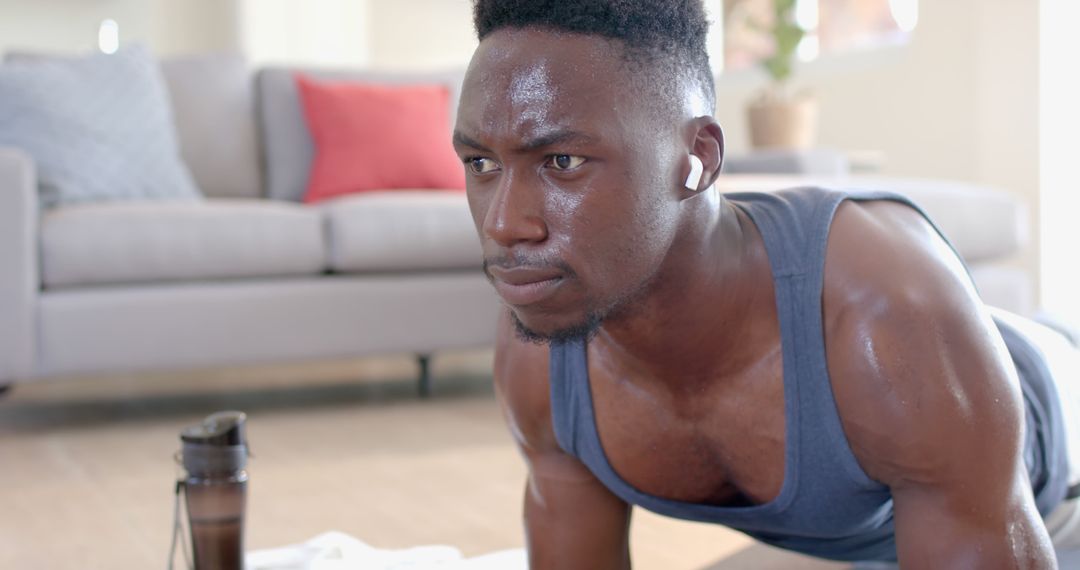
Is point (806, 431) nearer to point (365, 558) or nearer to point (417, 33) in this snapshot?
point (365, 558)

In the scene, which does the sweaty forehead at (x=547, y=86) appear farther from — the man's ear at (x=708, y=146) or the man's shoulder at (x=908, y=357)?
the man's shoulder at (x=908, y=357)

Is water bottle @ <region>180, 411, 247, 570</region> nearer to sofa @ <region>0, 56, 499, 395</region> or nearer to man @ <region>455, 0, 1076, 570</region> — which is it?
man @ <region>455, 0, 1076, 570</region>

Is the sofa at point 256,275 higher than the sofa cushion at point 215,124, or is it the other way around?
the sofa cushion at point 215,124

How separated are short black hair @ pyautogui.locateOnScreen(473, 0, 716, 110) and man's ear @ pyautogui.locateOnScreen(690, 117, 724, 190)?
0.12ft

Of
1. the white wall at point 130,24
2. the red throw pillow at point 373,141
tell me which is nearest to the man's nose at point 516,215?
the red throw pillow at point 373,141

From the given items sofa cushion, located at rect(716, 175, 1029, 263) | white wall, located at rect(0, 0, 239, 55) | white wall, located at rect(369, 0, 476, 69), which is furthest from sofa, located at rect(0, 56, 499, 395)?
white wall, located at rect(369, 0, 476, 69)

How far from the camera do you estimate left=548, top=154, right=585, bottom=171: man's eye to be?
2.65 feet

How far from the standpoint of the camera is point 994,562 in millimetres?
858

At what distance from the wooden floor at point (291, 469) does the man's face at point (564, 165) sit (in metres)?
0.82

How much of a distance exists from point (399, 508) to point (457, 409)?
928mm

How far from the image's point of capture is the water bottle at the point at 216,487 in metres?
1.21

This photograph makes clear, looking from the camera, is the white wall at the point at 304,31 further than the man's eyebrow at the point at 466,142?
Yes

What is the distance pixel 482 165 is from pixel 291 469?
4.96 feet

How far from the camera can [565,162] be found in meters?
0.81
